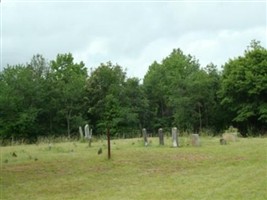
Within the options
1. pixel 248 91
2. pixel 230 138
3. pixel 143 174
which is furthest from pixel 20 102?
pixel 143 174

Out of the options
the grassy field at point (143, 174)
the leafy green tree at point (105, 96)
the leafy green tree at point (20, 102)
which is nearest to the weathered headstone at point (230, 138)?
the grassy field at point (143, 174)

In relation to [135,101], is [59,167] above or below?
below

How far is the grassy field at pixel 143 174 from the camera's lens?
33.8 feet

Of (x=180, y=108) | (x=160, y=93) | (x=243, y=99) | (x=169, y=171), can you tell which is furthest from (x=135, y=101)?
(x=169, y=171)

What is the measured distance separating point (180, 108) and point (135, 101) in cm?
845

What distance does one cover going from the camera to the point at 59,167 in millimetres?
14898

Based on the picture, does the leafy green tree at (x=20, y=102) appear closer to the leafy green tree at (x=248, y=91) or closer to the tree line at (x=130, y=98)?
the tree line at (x=130, y=98)

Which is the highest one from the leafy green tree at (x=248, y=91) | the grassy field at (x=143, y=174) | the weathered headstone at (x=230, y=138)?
the leafy green tree at (x=248, y=91)

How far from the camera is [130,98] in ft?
173

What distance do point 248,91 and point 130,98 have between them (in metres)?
16.0

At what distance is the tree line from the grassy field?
24.8 m

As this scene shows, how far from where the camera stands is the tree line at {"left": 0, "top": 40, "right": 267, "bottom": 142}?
42.3 metres

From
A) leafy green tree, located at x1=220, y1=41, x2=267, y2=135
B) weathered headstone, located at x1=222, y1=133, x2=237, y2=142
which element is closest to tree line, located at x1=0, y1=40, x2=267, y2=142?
leafy green tree, located at x1=220, y1=41, x2=267, y2=135

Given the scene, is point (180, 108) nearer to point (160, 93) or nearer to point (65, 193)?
point (160, 93)
